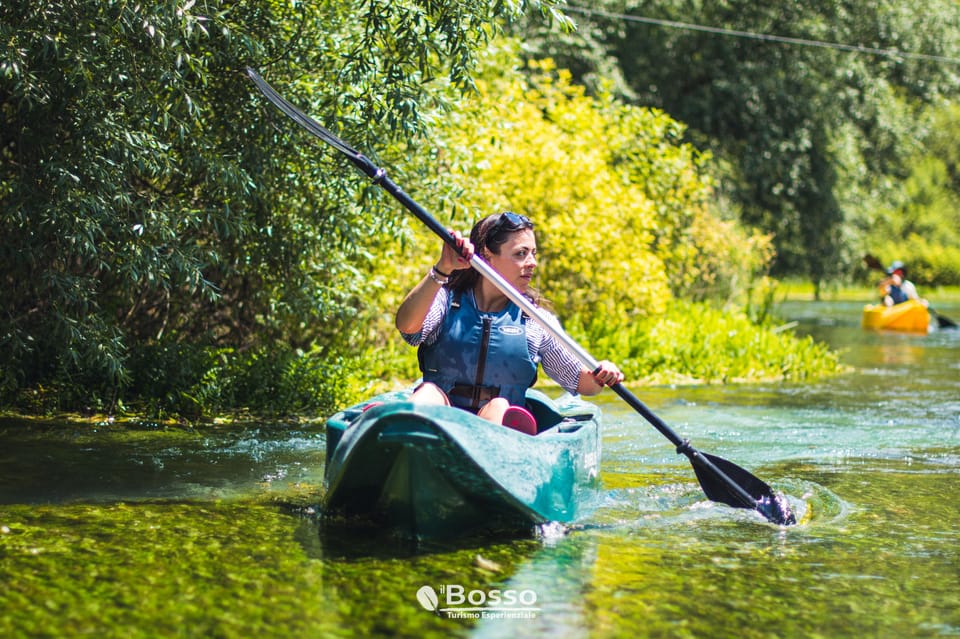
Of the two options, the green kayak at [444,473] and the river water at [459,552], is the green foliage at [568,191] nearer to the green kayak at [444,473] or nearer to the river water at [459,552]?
the river water at [459,552]

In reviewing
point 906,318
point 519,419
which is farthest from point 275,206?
point 906,318

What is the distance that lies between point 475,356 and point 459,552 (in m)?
1.02

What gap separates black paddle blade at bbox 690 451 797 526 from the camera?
17.3 ft

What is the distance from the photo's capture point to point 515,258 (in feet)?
17.3

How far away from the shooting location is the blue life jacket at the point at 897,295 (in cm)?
2097

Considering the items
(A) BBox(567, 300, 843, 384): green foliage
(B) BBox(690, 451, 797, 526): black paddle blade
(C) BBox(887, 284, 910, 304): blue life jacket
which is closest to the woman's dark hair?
(B) BBox(690, 451, 797, 526): black paddle blade

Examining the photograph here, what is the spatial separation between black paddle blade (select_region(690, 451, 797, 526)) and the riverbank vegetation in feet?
8.68

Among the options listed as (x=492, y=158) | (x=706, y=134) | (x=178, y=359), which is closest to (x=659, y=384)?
(x=492, y=158)

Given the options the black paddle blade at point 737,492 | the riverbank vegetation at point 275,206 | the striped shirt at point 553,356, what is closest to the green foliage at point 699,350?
the riverbank vegetation at point 275,206

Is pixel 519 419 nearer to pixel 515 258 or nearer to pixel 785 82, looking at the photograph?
pixel 515 258

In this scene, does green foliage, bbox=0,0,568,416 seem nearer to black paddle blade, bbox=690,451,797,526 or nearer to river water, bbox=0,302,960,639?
river water, bbox=0,302,960,639

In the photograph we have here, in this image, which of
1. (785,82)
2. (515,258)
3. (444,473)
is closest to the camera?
(444,473)

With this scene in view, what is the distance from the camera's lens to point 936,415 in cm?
896

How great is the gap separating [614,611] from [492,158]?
7911mm
